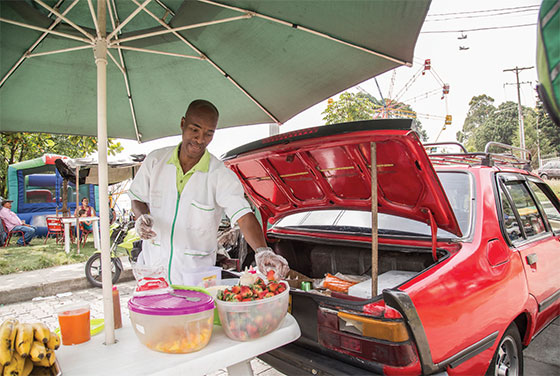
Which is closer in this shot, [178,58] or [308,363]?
[308,363]

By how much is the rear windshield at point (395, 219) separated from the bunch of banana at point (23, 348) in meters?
2.10

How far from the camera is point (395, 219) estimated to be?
8.82 ft

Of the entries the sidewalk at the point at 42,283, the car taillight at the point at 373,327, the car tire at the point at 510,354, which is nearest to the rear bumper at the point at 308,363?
the car taillight at the point at 373,327

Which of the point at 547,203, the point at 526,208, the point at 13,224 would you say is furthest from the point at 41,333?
the point at 13,224

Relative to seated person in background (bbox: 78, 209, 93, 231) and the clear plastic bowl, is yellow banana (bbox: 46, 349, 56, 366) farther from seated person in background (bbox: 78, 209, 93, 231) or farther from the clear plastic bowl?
seated person in background (bbox: 78, 209, 93, 231)

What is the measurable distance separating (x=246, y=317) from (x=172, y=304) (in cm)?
29

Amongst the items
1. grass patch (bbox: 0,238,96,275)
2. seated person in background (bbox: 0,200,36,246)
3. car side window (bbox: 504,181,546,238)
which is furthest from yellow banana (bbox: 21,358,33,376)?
seated person in background (bbox: 0,200,36,246)

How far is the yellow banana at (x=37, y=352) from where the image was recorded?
1.05 metres

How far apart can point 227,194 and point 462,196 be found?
1723 mm

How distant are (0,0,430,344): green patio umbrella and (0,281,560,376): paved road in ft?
5.05

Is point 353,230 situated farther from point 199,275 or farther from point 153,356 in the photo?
point 153,356

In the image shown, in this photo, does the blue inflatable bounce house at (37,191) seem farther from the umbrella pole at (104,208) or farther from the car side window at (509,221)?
the car side window at (509,221)

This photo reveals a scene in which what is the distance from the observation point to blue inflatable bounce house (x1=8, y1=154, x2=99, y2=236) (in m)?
12.4

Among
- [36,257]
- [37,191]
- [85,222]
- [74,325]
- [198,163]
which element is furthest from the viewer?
[37,191]
